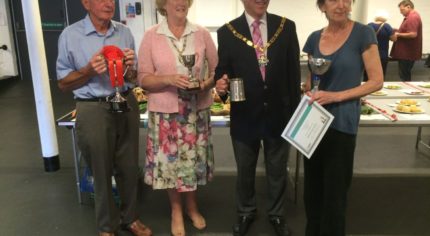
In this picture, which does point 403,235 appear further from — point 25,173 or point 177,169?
point 25,173

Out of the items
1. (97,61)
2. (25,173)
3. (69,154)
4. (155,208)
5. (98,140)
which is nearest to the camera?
(97,61)

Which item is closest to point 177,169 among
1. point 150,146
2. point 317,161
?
point 150,146

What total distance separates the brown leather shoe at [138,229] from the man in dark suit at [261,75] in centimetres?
79

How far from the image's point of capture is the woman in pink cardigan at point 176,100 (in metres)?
2.19

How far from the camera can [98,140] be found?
7.06 feet

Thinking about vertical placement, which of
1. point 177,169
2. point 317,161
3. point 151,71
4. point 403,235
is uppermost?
point 151,71

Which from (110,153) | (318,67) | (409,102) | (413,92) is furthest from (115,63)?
(413,92)

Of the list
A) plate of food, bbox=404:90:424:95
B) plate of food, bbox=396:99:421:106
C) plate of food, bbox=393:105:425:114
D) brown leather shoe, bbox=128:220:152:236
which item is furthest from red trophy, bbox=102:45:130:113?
plate of food, bbox=404:90:424:95

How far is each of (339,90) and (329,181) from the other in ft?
1.53

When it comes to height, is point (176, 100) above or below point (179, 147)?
above

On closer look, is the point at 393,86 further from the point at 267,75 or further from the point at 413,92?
the point at 267,75

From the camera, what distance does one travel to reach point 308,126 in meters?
1.90

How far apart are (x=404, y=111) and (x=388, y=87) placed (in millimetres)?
1005

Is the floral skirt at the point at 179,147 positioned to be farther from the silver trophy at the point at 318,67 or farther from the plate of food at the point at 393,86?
the plate of food at the point at 393,86
